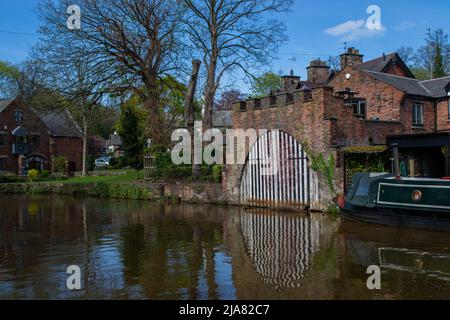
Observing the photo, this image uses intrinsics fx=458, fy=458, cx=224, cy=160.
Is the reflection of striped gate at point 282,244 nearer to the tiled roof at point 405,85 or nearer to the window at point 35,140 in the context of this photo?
the tiled roof at point 405,85

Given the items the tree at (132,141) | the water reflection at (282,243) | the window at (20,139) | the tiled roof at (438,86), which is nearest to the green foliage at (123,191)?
the tree at (132,141)

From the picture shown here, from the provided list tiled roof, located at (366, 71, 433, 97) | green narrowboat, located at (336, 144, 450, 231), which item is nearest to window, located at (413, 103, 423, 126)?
tiled roof, located at (366, 71, 433, 97)

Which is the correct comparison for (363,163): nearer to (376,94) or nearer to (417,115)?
(376,94)

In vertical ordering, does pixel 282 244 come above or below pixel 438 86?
below

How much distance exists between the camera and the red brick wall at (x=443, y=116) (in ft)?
78.3

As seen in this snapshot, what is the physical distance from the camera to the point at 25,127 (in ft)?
166

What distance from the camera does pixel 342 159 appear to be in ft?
55.5

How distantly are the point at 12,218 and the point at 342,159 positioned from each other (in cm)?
1341

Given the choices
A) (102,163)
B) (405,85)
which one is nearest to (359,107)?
(405,85)

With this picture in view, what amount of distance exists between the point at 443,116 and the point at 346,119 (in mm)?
9199

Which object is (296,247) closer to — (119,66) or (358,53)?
(119,66)

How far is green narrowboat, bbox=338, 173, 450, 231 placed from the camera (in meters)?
12.6

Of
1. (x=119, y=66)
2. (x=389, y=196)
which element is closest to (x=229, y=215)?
(x=389, y=196)

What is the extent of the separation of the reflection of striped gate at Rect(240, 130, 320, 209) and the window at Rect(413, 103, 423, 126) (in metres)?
8.18
